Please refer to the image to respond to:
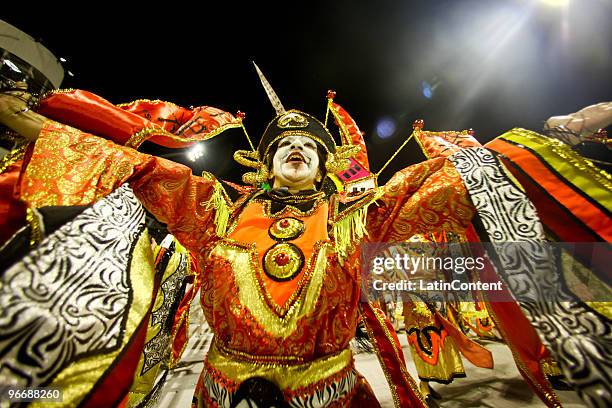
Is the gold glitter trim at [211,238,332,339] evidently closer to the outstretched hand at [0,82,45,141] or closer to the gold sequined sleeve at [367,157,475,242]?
the gold sequined sleeve at [367,157,475,242]

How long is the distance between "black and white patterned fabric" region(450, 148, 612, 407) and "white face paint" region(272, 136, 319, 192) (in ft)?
3.08

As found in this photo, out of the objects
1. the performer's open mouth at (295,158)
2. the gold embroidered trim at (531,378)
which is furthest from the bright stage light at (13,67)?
the gold embroidered trim at (531,378)

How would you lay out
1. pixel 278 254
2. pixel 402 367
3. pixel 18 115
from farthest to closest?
pixel 402 367, pixel 278 254, pixel 18 115

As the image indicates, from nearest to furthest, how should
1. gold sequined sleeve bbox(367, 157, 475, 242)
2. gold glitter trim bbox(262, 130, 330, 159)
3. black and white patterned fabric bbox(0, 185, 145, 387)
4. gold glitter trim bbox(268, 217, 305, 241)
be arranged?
black and white patterned fabric bbox(0, 185, 145, 387)
gold sequined sleeve bbox(367, 157, 475, 242)
gold glitter trim bbox(268, 217, 305, 241)
gold glitter trim bbox(262, 130, 330, 159)

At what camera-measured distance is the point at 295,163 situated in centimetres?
180

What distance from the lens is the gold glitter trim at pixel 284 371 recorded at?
1157 mm

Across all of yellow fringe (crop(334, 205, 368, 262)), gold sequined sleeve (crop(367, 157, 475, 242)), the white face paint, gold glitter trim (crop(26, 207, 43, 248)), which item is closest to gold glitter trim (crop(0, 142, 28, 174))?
gold glitter trim (crop(26, 207, 43, 248))

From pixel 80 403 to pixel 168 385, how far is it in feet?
9.83

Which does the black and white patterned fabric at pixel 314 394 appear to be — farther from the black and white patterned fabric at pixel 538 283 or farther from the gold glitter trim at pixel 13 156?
the gold glitter trim at pixel 13 156

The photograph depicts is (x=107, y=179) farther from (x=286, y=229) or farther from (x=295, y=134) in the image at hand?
(x=295, y=134)

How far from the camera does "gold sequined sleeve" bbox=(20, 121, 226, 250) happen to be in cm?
91

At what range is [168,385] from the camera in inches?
120

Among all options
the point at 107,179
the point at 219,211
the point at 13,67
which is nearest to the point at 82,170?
the point at 107,179

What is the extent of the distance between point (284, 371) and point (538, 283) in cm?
104
